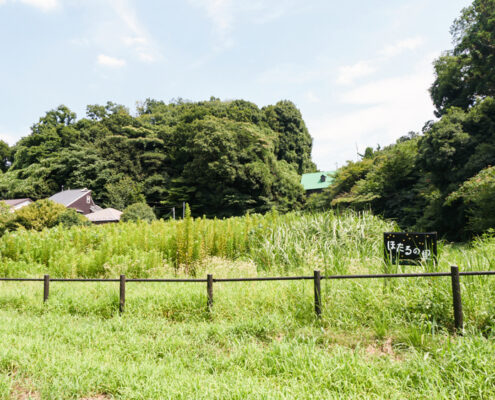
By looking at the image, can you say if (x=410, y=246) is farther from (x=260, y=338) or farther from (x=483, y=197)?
(x=483, y=197)

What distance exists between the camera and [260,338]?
3707 millimetres

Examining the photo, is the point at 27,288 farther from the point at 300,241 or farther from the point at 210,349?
the point at 300,241

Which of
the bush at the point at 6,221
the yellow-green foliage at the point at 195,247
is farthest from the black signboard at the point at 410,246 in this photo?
the bush at the point at 6,221

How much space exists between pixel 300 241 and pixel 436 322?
3802mm

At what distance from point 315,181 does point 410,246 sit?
41285 mm

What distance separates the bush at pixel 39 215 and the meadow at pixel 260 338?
11.9 meters

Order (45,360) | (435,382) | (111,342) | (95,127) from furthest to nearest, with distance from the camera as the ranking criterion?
(95,127) < (111,342) < (45,360) < (435,382)

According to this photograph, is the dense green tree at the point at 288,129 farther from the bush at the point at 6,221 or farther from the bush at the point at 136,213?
the bush at the point at 6,221

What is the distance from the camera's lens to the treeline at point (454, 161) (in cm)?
1313

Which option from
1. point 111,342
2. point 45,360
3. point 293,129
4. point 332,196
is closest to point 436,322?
point 111,342

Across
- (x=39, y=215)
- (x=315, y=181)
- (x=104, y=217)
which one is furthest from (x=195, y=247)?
(x=315, y=181)

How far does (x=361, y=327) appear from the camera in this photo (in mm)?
3646

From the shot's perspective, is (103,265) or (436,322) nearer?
(436,322)

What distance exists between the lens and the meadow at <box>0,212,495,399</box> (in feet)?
8.59
